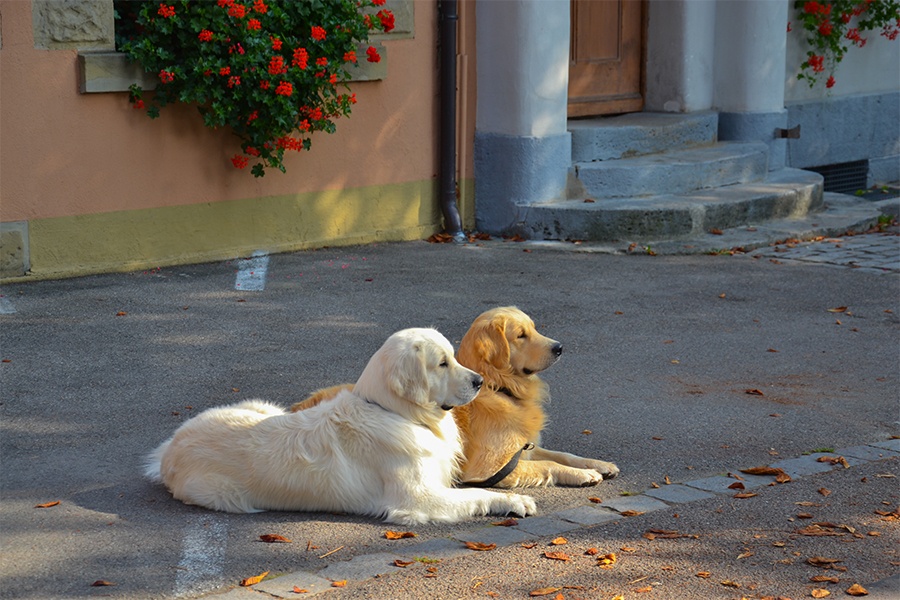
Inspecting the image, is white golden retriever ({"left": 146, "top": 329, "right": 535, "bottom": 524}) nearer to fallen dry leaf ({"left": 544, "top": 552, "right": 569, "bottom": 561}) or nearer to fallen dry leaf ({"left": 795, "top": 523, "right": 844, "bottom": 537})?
fallen dry leaf ({"left": 544, "top": 552, "right": 569, "bottom": 561})

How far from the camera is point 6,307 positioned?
7.94m

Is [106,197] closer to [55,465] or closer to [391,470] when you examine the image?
[55,465]

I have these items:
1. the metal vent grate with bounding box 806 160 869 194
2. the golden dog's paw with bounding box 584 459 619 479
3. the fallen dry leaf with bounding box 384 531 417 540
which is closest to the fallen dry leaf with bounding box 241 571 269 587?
the fallen dry leaf with bounding box 384 531 417 540

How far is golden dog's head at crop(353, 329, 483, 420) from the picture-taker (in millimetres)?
4707

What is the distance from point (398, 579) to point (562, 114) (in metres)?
7.36

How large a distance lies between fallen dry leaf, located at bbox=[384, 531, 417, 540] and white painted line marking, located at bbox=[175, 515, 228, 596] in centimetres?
60

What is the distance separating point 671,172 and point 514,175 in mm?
1563

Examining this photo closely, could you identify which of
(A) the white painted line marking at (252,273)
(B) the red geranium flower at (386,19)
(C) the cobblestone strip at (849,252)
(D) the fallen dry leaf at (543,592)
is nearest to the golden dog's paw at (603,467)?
(D) the fallen dry leaf at (543,592)

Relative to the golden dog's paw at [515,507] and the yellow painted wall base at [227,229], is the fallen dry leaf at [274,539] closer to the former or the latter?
the golden dog's paw at [515,507]

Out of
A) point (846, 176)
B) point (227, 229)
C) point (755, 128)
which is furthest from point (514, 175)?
point (846, 176)

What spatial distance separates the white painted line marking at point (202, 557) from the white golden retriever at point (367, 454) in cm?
17

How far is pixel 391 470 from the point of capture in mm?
4719

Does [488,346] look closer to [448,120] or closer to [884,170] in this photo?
[448,120]

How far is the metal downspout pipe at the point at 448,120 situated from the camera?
34.6 feet
